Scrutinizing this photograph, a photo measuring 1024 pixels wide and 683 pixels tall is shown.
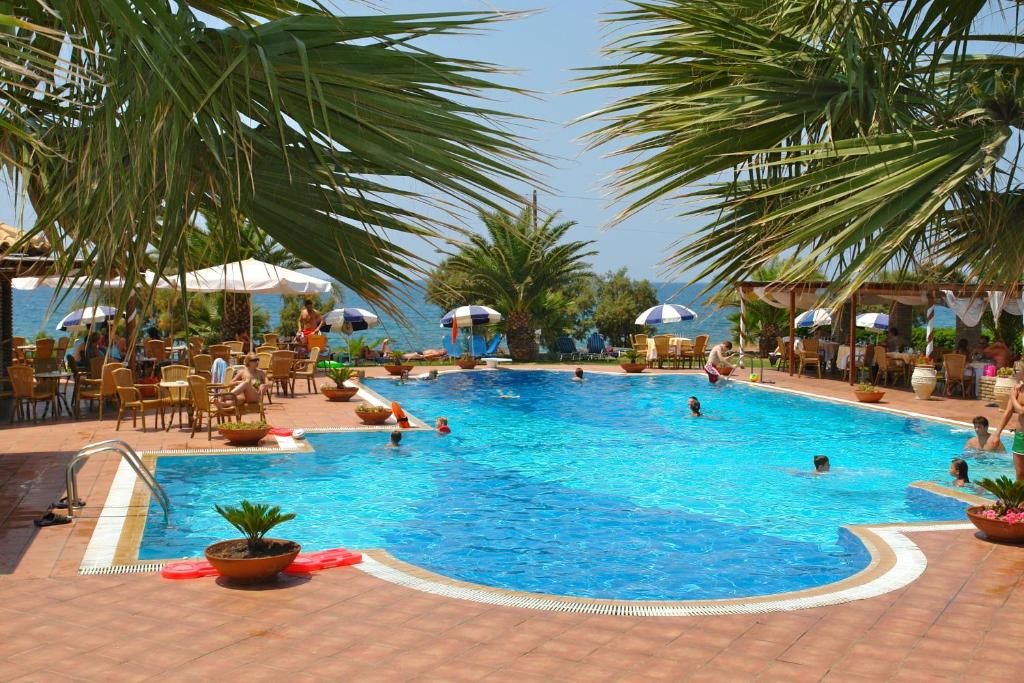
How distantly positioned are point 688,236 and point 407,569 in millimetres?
5618

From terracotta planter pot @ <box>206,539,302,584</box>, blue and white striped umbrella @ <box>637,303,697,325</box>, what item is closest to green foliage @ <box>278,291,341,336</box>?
blue and white striped umbrella @ <box>637,303,697,325</box>

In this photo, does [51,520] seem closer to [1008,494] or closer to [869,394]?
[1008,494]

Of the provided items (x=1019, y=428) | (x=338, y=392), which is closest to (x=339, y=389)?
(x=338, y=392)

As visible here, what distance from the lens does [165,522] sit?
1057cm

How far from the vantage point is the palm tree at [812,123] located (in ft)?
9.12

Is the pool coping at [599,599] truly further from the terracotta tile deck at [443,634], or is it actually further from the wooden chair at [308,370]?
the wooden chair at [308,370]

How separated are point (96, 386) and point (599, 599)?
12.6 m

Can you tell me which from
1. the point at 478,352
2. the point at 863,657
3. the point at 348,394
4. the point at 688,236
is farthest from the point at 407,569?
the point at 478,352

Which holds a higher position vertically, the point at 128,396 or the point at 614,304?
the point at 614,304

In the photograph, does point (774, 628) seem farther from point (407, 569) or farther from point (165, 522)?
point (165, 522)

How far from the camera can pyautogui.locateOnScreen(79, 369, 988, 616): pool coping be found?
7039 mm

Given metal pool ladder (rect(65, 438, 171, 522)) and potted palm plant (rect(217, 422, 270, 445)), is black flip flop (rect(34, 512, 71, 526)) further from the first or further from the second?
potted palm plant (rect(217, 422, 270, 445))

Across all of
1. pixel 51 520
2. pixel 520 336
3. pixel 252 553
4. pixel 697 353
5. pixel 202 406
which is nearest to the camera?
pixel 252 553

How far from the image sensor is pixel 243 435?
48.2 feet
